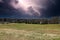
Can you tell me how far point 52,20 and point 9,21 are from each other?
1823cm

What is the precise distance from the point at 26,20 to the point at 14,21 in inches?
190

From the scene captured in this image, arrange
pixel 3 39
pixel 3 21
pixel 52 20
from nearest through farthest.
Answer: pixel 3 39 → pixel 3 21 → pixel 52 20

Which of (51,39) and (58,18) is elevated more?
(58,18)

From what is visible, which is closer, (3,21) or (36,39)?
(36,39)

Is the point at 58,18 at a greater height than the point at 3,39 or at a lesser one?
greater

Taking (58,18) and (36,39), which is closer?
(36,39)

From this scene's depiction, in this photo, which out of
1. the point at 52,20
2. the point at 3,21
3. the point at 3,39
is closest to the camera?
the point at 3,39

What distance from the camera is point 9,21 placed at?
2571 inches

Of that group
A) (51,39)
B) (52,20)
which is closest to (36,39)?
(51,39)

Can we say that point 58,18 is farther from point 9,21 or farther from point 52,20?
point 9,21

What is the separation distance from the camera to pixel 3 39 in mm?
A: 22516

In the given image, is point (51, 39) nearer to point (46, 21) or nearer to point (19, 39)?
point (19, 39)

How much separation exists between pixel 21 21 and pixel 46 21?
34.4 feet

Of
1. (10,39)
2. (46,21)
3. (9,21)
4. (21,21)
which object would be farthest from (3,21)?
(10,39)
